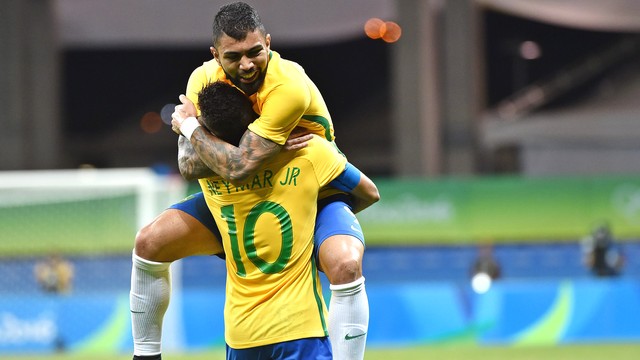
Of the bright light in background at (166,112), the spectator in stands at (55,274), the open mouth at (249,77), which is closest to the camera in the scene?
the open mouth at (249,77)

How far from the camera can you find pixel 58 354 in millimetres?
13992

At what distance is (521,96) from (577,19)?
547 centimetres

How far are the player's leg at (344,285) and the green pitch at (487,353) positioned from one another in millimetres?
7021

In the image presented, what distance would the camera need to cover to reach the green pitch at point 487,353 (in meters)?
12.0

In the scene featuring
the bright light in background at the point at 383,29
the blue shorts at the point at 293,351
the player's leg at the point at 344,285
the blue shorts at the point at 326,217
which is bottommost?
the blue shorts at the point at 293,351

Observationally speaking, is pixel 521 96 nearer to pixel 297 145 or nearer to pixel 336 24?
pixel 336 24

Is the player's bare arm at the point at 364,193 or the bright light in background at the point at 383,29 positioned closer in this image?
the player's bare arm at the point at 364,193

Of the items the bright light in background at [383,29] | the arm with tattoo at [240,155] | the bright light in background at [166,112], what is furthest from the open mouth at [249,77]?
the bright light in background at [166,112]

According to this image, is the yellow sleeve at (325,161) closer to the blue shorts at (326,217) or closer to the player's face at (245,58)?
the blue shorts at (326,217)

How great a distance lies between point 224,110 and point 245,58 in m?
0.28

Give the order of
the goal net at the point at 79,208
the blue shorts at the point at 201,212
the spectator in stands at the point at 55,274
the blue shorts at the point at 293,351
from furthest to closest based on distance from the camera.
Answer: the spectator in stands at the point at 55,274 < the goal net at the point at 79,208 < the blue shorts at the point at 201,212 < the blue shorts at the point at 293,351

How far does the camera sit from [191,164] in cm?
495

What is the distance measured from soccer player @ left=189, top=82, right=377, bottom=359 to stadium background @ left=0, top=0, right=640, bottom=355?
9.11m

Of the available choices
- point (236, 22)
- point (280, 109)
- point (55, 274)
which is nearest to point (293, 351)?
point (280, 109)
